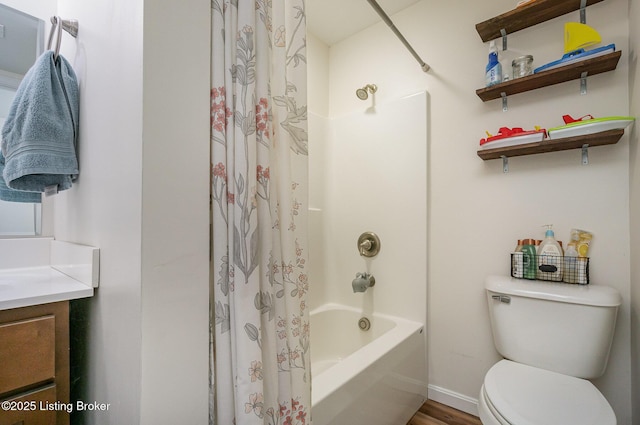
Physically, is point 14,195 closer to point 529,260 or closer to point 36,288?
point 36,288

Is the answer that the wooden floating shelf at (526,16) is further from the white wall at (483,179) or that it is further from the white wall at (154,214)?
the white wall at (154,214)

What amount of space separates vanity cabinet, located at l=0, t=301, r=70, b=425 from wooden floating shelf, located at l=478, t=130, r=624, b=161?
72.6 inches

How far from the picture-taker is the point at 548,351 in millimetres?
1226

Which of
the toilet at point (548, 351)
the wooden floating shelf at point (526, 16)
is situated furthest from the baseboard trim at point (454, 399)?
the wooden floating shelf at point (526, 16)

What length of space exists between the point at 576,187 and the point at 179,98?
1.70 m

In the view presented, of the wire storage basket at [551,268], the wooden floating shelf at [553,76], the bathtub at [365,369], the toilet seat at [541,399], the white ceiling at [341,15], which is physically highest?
the white ceiling at [341,15]

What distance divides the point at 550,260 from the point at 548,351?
399 millimetres

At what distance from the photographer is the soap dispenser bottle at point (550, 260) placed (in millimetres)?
1291

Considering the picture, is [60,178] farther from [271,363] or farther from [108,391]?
[271,363]

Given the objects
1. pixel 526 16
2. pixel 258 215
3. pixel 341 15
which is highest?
pixel 341 15

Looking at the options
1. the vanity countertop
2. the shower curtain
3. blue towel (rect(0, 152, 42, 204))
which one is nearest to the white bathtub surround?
the vanity countertop

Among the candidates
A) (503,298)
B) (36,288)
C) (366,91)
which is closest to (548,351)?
(503,298)

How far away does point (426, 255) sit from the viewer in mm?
1750

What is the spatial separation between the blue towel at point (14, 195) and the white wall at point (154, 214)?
0.62 metres
